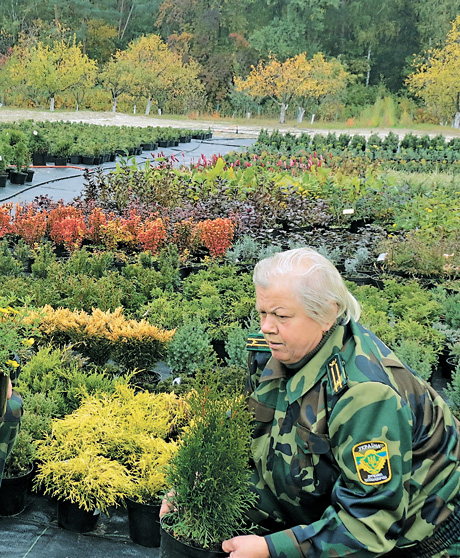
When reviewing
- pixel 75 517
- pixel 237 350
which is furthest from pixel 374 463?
pixel 237 350

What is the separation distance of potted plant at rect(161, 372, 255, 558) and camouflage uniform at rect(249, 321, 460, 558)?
13cm

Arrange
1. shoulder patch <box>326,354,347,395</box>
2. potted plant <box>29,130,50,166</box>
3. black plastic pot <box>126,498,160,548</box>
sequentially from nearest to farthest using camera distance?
shoulder patch <box>326,354,347,395</box>
black plastic pot <box>126,498,160,548</box>
potted plant <box>29,130,50,166</box>

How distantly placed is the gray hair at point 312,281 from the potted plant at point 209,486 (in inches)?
15.2

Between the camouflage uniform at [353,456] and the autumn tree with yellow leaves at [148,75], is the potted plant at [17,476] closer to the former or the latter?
the camouflage uniform at [353,456]

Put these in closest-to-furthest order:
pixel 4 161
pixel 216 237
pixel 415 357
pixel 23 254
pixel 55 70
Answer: pixel 415 357
pixel 23 254
pixel 216 237
pixel 4 161
pixel 55 70

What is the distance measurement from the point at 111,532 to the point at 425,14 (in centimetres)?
5540

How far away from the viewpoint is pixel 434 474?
192cm

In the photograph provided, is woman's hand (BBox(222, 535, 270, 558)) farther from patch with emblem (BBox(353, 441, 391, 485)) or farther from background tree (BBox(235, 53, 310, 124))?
background tree (BBox(235, 53, 310, 124))

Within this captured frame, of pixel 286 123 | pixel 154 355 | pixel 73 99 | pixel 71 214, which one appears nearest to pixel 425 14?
pixel 286 123

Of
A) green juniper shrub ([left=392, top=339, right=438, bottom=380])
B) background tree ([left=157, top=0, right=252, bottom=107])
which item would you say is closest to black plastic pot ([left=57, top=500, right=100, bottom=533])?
green juniper shrub ([left=392, top=339, right=438, bottom=380])

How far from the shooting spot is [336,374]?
1.89 metres

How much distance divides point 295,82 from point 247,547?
4306cm

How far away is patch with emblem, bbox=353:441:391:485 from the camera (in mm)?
1744

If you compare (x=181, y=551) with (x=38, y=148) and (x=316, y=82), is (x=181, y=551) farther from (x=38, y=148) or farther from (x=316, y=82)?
(x=316, y=82)
